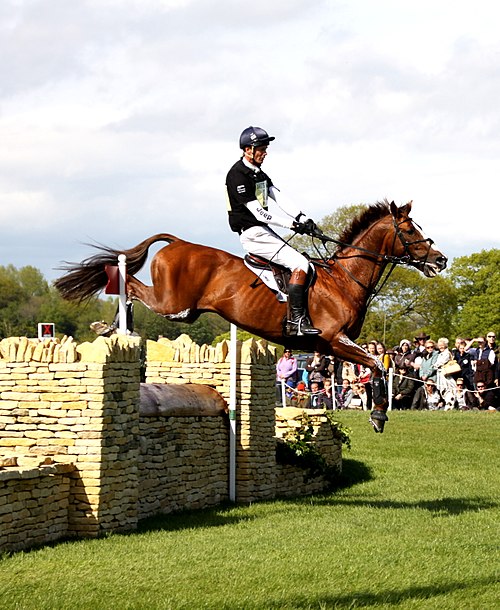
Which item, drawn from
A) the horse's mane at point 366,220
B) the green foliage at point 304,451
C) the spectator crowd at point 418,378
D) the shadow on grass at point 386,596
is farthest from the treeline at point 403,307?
the shadow on grass at point 386,596

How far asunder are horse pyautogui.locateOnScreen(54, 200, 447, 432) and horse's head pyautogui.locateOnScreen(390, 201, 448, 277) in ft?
0.03

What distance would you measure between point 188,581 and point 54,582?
107cm

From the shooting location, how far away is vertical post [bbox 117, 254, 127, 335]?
38.4 ft

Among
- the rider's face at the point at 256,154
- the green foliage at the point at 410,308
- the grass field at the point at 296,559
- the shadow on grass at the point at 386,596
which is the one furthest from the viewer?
the green foliage at the point at 410,308

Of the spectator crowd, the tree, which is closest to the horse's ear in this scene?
the spectator crowd

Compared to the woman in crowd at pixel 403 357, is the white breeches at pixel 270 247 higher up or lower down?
lower down

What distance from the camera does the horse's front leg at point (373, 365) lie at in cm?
1116

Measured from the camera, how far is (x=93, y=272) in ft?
40.0

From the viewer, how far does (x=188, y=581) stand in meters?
8.97

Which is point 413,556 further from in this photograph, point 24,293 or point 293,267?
point 24,293

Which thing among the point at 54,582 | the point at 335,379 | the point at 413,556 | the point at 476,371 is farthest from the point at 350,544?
the point at 335,379

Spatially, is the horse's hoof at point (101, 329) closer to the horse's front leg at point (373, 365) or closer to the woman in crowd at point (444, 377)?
the horse's front leg at point (373, 365)

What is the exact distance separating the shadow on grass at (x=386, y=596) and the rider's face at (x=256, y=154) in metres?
4.49

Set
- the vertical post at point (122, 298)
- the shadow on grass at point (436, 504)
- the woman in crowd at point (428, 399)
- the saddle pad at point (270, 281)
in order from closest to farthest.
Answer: the saddle pad at point (270, 281) < the vertical post at point (122, 298) < the shadow on grass at point (436, 504) < the woman in crowd at point (428, 399)
